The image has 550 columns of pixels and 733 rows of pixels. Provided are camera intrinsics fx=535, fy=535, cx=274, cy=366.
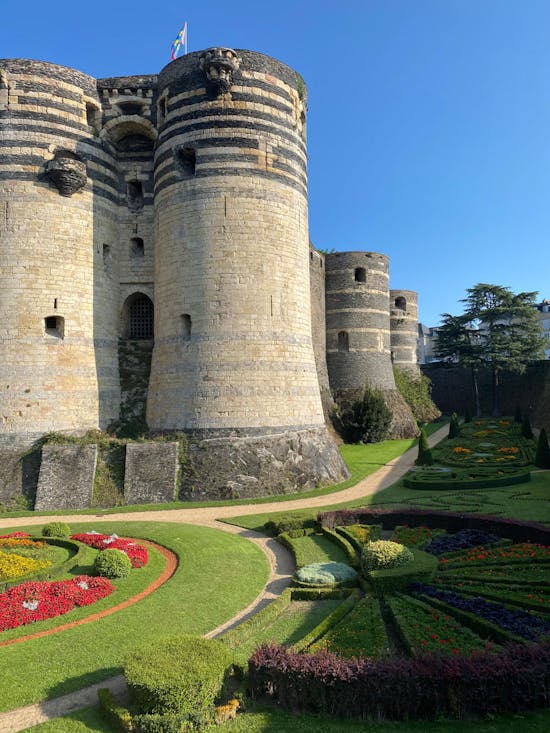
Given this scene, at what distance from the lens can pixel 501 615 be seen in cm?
995

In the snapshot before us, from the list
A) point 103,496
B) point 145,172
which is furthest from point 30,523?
point 145,172

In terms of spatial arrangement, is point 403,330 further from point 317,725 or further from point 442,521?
point 317,725

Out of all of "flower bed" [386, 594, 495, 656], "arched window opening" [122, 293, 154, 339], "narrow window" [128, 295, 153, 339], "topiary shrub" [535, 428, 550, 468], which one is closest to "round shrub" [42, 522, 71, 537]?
"flower bed" [386, 594, 495, 656]

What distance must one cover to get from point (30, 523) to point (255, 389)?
1029 cm

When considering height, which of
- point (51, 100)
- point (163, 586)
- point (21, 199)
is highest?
point (51, 100)

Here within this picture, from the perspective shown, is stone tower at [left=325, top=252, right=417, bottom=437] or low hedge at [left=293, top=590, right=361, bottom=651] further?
stone tower at [left=325, top=252, right=417, bottom=437]

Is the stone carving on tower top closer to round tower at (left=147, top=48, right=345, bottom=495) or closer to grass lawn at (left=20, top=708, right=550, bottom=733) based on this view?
round tower at (left=147, top=48, right=345, bottom=495)

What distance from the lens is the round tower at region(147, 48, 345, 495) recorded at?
2369 centimetres

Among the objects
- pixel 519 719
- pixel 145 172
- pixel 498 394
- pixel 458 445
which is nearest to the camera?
pixel 519 719

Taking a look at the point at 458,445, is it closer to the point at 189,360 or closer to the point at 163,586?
the point at 189,360

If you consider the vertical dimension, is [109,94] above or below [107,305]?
above

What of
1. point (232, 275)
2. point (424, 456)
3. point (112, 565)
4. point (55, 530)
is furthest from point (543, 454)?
point (55, 530)

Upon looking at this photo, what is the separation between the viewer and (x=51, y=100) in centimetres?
2497

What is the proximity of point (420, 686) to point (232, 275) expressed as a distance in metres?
19.2
